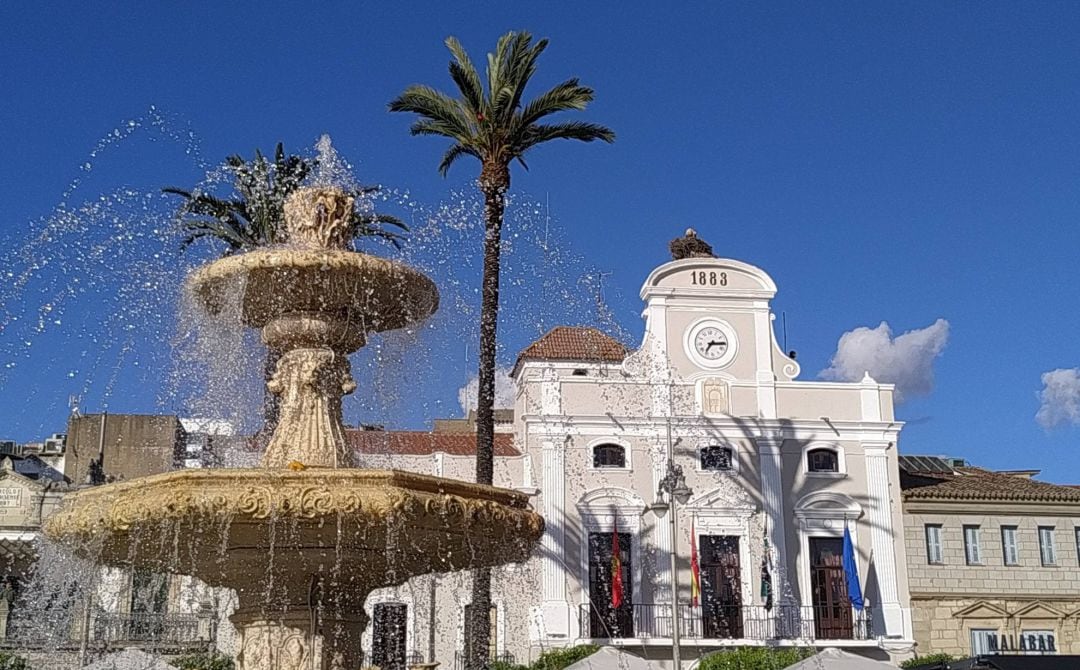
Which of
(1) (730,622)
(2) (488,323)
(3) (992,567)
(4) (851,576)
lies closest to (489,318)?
(2) (488,323)

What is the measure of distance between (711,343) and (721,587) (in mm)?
6197

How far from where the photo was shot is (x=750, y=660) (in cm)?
2741

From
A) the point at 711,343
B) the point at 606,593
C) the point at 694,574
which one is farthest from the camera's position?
the point at 711,343

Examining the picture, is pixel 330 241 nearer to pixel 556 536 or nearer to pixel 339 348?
pixel 339 348

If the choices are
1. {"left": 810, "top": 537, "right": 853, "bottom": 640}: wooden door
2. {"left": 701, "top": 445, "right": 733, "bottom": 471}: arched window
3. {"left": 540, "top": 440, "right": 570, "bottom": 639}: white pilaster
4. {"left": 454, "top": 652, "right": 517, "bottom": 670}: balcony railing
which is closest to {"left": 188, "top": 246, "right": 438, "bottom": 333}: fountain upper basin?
{"left": 454, "top": 652, "right": 517, "bottom": 670}: balcony railing

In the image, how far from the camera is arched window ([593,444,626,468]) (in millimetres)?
31281

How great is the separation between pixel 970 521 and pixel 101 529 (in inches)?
1137

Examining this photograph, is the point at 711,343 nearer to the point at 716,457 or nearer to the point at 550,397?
the point at 716,457

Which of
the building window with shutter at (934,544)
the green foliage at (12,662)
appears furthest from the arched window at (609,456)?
the green foliage at (12,662)

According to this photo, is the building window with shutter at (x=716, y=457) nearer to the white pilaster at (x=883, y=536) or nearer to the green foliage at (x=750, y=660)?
the white pilaster at (x=883, y=536)

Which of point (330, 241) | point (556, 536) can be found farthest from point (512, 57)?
point (330, 241)

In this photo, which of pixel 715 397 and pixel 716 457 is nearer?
pixel 716 457

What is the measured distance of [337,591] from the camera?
347 inches

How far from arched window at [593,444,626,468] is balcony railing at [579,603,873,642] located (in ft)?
11.5
